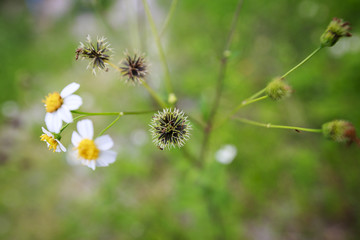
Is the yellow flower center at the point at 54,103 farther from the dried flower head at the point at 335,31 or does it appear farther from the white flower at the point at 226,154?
the white flower at the point at 226,154

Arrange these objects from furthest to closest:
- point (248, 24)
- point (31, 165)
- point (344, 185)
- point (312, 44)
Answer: point (31, 165) < point (248, 24) < point (312, 44) < point (344, 185)

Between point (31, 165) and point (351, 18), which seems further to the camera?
point (31, 165)

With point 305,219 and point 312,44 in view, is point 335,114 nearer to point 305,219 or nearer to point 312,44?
point 312,44

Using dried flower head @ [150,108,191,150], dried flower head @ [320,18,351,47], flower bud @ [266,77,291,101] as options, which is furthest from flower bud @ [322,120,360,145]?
dried flower head @ [150,108,191,150]

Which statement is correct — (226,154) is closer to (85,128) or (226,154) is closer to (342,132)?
(342,132)

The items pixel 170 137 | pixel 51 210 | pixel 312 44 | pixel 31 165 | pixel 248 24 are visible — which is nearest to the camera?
pixel 170 137

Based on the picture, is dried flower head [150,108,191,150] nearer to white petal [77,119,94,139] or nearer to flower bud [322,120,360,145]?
white petal [77,119,94,139]

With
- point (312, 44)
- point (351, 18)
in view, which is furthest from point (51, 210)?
point (351, 18)

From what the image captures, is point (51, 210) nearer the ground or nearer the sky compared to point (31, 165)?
nearer the ground
